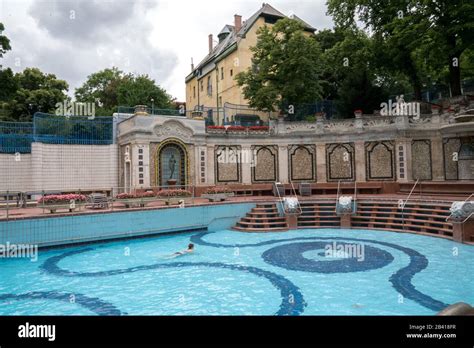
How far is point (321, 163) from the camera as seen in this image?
26.4m

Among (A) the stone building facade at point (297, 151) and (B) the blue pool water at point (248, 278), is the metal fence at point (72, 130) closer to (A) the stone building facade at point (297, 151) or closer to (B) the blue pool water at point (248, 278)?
(A) the stone building facade at point (297, 151)

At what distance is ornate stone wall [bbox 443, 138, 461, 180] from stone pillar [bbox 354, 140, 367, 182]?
A: 214 inches

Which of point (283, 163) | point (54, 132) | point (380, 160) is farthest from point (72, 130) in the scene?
point (380, 160)

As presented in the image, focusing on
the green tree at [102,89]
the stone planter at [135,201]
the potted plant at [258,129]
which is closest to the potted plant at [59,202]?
the stone planter at [135,201]

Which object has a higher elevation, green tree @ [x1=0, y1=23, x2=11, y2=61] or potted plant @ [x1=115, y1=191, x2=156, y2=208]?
green tree @ [x1=0, y1=23, x2=11, y2=61]

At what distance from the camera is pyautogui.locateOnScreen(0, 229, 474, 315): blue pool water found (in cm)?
792

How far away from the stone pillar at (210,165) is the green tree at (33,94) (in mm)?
16255

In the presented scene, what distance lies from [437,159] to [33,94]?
34.3m

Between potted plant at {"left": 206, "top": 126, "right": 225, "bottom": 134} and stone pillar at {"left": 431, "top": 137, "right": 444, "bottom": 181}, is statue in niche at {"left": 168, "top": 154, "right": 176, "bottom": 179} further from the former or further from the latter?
stone pillar at {"left": 431, "top": 137, "right": 444, "bottom": 181}

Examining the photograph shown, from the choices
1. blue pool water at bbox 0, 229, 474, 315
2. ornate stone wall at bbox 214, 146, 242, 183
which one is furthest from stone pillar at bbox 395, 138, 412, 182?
ornate stone wall at bbox 214, 146, 242, 183

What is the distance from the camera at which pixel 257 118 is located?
3319 cm
